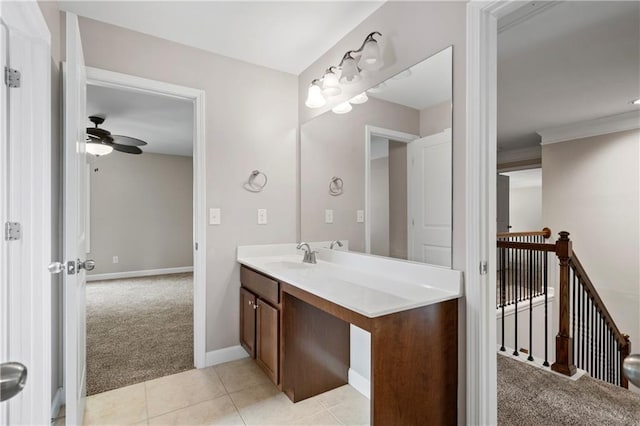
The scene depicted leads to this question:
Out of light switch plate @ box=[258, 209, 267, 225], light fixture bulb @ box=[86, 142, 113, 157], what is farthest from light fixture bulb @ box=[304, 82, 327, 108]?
light fixture bulb @ box=[86, 142, 113, 157]

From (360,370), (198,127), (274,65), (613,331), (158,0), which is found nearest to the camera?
(158,0)

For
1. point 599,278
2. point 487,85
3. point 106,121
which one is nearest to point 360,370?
point 487,85

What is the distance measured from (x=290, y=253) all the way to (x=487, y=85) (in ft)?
6.24

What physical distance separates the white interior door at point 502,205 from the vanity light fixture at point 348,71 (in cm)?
478

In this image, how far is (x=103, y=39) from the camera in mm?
2096

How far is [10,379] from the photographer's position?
18.2 inches

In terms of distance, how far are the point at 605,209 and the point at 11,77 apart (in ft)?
17.8

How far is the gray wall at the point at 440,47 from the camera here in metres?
1.49

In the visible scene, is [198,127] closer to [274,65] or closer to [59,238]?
[274,65]

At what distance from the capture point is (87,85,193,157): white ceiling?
10.8ft

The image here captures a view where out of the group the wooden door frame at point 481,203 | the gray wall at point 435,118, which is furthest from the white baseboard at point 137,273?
the wooden door frame at point 481,203

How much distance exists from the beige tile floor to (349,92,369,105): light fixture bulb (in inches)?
74.7

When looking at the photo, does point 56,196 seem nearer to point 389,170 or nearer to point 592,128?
point 389,170

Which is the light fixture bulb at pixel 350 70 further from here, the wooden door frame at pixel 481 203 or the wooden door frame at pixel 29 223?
the wooden door frame at pixel 29 223
